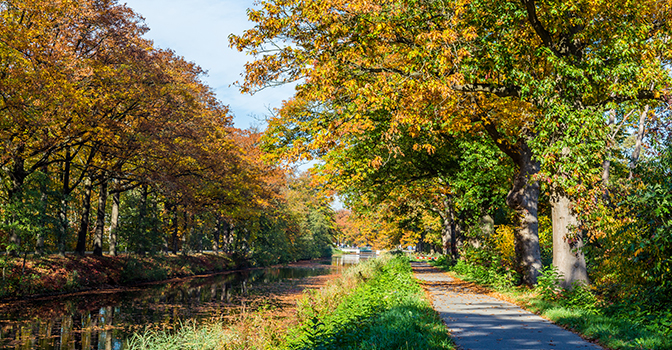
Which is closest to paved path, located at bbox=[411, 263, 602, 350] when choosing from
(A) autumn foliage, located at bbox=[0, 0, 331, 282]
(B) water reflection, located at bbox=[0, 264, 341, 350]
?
(B) water reflection, located at bbox=[0, 264, 341, 350]

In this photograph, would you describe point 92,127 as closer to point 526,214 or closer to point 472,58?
point 472,58

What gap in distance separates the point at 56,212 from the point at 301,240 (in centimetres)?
4447

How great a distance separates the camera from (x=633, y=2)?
1100 centimetres

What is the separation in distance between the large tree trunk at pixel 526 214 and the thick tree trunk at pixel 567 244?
2.17 metres

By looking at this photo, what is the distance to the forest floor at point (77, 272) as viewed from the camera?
701 inches

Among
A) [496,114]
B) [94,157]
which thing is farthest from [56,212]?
[496,114]

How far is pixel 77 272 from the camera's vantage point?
2084cm

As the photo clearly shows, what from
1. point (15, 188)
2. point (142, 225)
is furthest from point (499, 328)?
point (142, 225)

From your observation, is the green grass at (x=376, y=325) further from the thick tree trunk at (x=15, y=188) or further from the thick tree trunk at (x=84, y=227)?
the thick tree trunk at (x=84, y=227)

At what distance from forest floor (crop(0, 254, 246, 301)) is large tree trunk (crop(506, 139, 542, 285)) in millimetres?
17858

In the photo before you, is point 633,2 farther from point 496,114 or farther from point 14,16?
point 14,16

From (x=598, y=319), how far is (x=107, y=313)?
14552 mm

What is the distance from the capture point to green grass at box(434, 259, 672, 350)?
7137 mm

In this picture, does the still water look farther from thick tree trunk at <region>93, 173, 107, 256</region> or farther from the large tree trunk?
the large tree trunk
